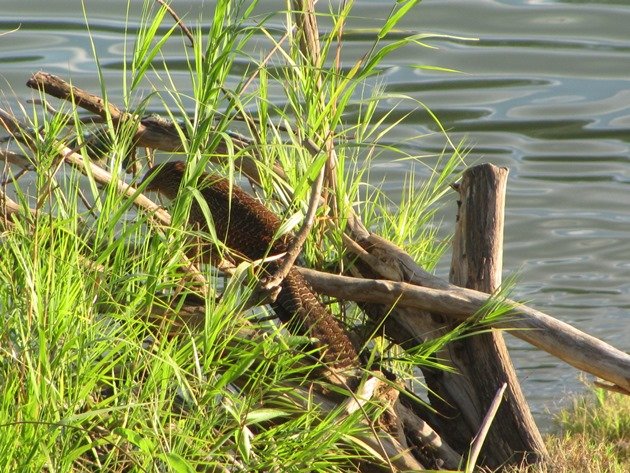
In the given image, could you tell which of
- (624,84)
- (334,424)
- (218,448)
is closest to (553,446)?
(334,424)

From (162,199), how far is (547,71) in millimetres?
5504

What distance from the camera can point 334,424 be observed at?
2.72 meters

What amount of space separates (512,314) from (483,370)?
0.26 m

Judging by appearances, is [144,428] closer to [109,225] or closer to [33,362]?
[33,362]

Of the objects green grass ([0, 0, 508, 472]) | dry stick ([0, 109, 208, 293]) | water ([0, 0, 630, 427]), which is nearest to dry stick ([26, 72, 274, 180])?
dry stick ([0, 109, 208, 293])

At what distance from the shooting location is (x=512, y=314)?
336 cm

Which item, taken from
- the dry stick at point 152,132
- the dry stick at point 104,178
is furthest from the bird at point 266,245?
the dry stick at point 152,132

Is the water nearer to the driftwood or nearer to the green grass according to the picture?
the driftwood

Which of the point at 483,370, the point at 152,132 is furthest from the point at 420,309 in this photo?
the point at 152,132

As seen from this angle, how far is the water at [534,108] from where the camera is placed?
6336mm

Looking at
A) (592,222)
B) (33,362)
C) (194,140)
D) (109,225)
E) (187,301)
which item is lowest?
(592,222)

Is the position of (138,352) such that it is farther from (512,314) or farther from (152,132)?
(152,132)

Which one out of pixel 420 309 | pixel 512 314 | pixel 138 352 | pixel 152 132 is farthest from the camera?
pixel 152 132

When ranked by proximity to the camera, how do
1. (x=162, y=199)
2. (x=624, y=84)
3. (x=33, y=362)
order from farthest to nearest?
(x=624, y=84) < (x=162, y=199) < (x=33, y=362)
